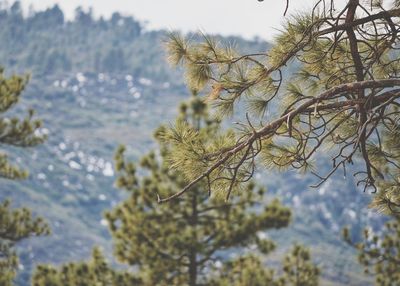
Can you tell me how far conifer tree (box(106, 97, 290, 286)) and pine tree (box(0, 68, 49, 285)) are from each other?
9.74ft

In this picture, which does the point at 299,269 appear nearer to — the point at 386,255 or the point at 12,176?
the point at 386,255

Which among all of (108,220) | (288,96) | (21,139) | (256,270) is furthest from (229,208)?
(288,96)

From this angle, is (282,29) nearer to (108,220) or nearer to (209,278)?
(108,220)

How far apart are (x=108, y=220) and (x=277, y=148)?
1056 cm

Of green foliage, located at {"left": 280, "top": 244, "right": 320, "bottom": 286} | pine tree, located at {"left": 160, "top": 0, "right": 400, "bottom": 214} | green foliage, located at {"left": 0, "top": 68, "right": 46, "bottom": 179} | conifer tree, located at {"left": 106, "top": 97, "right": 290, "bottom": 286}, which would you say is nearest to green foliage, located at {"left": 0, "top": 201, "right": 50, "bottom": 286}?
green foliage, located at {"left": 0, "top": 68, "right": 46, "bottom": 179}

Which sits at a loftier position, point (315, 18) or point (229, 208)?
point (229, 208)

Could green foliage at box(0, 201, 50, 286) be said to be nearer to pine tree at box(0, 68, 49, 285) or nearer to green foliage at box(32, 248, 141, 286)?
pine tree at box(0, 68, 49, 285)

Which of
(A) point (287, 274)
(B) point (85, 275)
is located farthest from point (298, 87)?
(B) point (85, 275)

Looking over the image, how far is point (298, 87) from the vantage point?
202 inches

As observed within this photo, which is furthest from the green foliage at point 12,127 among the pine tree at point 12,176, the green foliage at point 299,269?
the green foliage at point 299,269

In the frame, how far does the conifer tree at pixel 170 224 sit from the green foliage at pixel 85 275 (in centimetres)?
42

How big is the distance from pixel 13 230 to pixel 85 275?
2606mm

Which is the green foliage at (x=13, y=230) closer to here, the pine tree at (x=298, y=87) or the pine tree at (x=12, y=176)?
the pine tree at (x=12, y=176)

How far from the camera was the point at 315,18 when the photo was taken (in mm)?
4582
